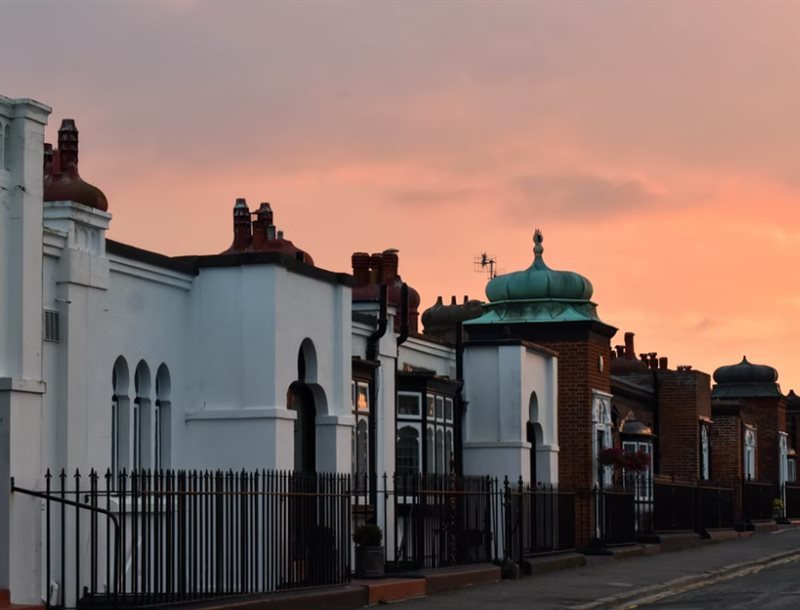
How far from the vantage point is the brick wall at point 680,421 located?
50750 mm

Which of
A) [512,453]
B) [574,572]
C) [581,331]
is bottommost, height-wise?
[574,572]

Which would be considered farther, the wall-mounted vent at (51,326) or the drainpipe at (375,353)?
the drainpipe at (375,353)

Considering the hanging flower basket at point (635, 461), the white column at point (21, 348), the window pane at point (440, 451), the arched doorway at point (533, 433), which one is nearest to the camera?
the white column at point (21, 348)

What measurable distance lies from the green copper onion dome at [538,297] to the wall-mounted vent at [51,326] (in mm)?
19273

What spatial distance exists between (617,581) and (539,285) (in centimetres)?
1217

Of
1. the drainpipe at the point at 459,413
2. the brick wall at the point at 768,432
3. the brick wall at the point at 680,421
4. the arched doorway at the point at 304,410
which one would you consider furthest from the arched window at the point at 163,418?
the brick wall at the point at 768,432

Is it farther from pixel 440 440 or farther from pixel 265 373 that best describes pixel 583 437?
pixel 265 373

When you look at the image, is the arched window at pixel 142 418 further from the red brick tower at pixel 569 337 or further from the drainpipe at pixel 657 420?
the drainpipe at pixel 657 420

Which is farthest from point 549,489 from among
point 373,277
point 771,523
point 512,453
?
point 771,523

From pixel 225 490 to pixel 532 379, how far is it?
15641 millimetres

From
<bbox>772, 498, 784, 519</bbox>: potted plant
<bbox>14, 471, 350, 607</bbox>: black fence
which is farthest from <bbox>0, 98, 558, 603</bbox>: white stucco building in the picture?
<bbox>772, 498, 784, 519</bbox>: potted plant

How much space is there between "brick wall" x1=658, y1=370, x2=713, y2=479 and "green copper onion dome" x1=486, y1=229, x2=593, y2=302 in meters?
13.3

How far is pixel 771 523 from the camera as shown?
54.5 metres

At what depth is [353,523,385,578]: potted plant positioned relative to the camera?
2344 centimetres
